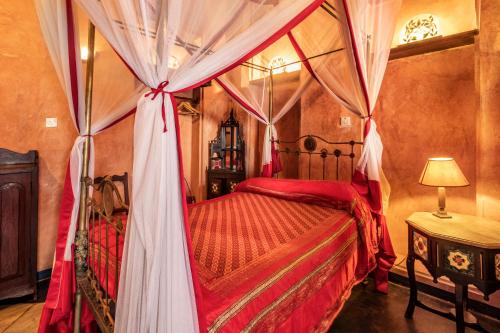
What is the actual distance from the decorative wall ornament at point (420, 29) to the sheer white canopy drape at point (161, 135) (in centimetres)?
238

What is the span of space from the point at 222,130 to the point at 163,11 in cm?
354

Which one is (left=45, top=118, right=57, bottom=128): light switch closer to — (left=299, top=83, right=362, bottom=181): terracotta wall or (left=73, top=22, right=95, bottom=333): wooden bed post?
(left=73, top=22, right=95, bottom=333): wooden bed post

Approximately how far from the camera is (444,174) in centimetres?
201

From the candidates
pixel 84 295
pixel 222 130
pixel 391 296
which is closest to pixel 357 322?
pixel 391 296

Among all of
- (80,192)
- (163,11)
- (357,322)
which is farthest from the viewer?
(357,322)

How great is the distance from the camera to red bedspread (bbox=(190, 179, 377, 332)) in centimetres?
113

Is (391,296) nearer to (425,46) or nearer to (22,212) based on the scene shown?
(425,46)

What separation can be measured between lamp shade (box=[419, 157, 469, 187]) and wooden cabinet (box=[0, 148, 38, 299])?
3509 mm

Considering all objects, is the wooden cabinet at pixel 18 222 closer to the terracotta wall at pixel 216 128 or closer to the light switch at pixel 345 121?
the terracotta wall at pixel 216 128

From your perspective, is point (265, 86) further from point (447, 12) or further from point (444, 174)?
point (444, 174)

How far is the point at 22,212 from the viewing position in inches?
92.1

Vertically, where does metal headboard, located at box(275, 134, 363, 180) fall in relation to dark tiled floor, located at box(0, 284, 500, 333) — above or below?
above

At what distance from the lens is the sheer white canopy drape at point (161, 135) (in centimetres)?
93

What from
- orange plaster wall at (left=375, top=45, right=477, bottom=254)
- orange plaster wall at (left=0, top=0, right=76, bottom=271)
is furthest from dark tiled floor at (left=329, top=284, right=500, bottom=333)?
orange plaster wall at (left=0, top=0, right=76, bottom=271)
